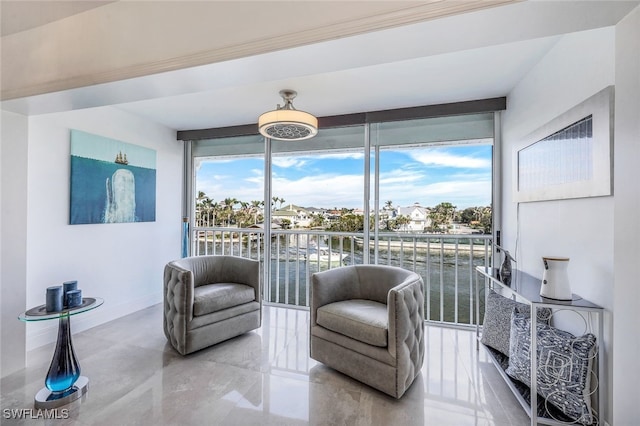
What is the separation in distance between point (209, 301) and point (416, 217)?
231 centimetres

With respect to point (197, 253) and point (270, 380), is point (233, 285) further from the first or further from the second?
point (197, 253)

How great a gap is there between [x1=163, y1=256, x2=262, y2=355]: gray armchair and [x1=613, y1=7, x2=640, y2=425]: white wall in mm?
2472

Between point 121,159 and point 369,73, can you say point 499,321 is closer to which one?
point 369,73

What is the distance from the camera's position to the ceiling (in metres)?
1.12

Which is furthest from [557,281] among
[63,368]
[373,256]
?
[63,368]

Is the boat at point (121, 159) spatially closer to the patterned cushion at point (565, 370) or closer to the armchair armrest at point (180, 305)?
the armchair armrest at point (180, 305)

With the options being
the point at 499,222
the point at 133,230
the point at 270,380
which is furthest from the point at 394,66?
the point at 133,230

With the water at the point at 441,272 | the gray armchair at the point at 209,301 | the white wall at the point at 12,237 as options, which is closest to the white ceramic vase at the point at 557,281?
the water at the point at 441,272

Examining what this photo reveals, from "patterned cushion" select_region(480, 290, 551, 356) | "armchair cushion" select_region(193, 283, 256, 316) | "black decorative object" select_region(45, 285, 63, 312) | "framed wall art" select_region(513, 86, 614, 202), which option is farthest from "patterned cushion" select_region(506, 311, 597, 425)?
"black decorative object" select_region(45, 285, 63, 312)

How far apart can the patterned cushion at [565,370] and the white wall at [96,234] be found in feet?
12.6

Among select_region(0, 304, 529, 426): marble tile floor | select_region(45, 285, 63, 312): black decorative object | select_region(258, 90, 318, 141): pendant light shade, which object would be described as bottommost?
select_region(0, 304, 529, 426): marble tile floor

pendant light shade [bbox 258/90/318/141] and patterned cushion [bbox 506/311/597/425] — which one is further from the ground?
pendant light shade [bbox 258/90/318/141]

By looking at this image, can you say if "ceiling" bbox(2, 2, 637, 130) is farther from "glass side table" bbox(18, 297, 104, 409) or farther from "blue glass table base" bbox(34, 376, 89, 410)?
"blue glass table base" bbox(34, 376, 89, 410)

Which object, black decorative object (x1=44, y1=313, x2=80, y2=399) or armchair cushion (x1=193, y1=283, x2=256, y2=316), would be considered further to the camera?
armchair cushion (x1=193, y1=283, x2=256, y2=316)
